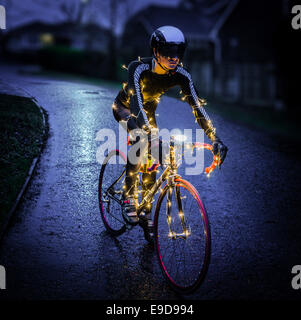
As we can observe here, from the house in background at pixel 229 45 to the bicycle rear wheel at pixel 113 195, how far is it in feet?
48.7

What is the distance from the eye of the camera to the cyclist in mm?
4148

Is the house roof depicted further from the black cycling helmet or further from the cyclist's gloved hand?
the cyclist's gloved hand

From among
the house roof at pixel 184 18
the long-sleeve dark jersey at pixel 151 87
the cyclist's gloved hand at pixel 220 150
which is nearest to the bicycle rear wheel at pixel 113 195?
the long-sleeve dark jersey at pixel 151 87

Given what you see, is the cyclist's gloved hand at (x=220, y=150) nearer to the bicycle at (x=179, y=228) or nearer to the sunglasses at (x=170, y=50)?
the bicycle at (x=179, y=228)

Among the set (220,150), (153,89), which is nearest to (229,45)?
(153,89)

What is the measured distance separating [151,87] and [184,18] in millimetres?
41075

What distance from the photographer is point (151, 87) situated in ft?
15.2

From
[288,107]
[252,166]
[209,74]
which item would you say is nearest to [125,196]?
[252,166]

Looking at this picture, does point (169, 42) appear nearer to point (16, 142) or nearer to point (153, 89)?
point (153, 89)

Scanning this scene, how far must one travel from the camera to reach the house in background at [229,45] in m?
20.0

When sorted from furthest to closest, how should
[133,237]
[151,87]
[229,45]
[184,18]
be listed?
[184,18] → [229,45] → [133,237] → [151,87]

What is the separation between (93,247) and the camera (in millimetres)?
4969

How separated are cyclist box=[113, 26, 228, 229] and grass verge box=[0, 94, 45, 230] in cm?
202
